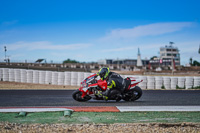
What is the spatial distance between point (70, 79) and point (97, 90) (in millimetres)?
10352

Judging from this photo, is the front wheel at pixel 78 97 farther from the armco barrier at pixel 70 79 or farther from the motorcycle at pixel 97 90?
the armco barrier at pixel 70 79

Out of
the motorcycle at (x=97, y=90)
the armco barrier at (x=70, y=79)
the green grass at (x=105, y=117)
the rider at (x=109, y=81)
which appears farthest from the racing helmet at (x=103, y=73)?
the armco barrier at (x=70, y=79)

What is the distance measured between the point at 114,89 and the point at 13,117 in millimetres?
4142

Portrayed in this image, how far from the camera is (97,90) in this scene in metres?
8.69

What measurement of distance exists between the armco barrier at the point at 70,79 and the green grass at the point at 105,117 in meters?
10.2

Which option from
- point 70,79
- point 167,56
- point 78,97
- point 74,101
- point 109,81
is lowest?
point 74,101

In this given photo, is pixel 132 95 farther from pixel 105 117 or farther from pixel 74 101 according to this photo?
pixel 105 117

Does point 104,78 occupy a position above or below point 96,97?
above

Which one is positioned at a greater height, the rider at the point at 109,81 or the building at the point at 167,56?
the building at the point at 167,56

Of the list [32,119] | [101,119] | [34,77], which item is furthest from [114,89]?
[34,77]

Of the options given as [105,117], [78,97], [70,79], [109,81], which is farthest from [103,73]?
[70,79]

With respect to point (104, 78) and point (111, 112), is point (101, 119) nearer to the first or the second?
point (111, 112)

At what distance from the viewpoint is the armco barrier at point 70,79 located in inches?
676

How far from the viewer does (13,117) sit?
19.0 ft
